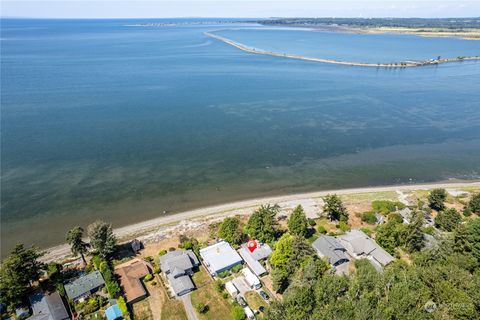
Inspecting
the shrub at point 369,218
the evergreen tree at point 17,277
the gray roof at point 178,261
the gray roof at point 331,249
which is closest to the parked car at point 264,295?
the gray roof at point 178,261

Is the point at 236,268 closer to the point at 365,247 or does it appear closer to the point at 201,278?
the point at 201,278

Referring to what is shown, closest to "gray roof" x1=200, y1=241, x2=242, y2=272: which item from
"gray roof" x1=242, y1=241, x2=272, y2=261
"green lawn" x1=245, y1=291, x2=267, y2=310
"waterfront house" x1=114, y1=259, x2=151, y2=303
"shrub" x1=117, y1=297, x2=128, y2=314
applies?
"gray roof" x1=242, y1=241, x2=272, y2=261

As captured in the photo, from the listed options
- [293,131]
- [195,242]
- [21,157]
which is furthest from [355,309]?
[21,157]

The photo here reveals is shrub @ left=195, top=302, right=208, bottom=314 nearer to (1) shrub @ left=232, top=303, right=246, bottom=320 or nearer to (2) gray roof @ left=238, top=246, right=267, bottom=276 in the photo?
(1) shrub @ left=232, top=303, right=246, bottom=320

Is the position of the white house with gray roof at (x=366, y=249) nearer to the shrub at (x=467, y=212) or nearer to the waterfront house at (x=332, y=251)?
the waterfront house at (x=332, y=251)

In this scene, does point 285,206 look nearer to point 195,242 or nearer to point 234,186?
point 234,186

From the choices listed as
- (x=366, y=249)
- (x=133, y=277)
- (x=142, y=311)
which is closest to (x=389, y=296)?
(x=366, y=249)
